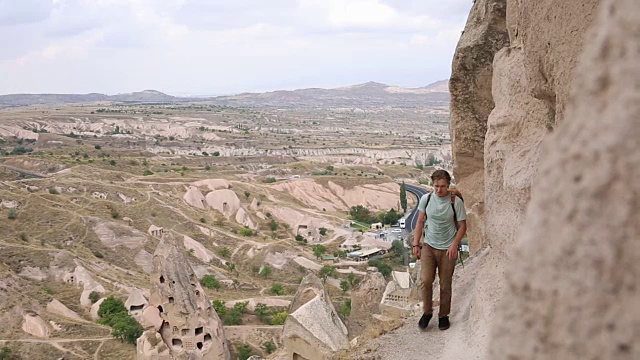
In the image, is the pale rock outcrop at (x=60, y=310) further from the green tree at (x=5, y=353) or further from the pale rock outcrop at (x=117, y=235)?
the pale rock outcrop at (x=117, y=235)

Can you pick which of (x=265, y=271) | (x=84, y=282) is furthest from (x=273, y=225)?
(x=84, y=282)

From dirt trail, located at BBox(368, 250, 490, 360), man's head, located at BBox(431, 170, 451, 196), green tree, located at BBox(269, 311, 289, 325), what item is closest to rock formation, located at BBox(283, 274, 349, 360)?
dirt trail, located at BBox(368, 250, 490, 360)

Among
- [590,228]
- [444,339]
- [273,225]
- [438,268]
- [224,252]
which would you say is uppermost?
[590,228]

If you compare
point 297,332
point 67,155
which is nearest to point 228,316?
point 297,332

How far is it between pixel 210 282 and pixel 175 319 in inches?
365

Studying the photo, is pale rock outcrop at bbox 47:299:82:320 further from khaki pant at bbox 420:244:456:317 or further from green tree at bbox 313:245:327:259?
khaki pant at bbox 420:244:456:317

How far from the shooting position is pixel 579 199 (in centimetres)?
120

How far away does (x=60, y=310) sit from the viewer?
15.9 meters

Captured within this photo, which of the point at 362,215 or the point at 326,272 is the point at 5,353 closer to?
the point at 326,272

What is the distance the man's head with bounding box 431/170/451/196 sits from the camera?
3.66 m

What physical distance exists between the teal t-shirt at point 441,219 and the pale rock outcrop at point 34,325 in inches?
484

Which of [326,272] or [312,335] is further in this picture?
[326,272]

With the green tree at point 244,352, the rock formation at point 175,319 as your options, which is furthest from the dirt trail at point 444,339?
the green tree at point 244,352

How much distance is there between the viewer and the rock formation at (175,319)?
10734mm
